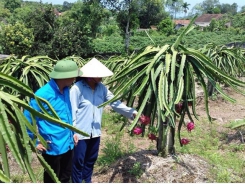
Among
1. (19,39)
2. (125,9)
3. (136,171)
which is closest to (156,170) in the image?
(136,171)

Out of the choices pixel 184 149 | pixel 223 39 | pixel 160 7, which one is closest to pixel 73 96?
pixel 184 149

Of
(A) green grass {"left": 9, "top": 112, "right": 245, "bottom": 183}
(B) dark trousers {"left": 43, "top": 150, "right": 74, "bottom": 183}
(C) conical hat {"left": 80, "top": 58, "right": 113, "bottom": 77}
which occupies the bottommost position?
(A) green grass {"left": 9, "top": 112, "right": 245, "bottom": 183}

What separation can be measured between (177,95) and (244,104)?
5.90 metres

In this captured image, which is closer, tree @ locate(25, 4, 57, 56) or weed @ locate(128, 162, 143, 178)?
weed @ locate(128, 162, 143, 178)

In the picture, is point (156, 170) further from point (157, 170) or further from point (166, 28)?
point (166, 28)

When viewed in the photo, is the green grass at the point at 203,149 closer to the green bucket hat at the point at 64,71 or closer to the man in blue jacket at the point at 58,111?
the man in blue jacket at the point at 58,111

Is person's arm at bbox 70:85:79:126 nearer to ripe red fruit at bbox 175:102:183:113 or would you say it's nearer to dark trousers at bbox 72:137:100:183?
dark trousers at bbox 72:137:100:183

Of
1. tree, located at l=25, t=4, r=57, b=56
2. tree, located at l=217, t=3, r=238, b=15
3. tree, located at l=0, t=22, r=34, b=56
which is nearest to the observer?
tree, located at l=0, t=22, r=34, b=56

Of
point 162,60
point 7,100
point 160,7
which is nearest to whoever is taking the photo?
point 7,100

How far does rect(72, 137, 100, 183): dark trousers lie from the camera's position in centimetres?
345

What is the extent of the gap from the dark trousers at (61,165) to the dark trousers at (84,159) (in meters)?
0.17

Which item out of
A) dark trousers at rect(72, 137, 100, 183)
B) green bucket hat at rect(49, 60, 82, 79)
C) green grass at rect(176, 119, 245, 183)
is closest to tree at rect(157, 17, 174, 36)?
green grass at rect(176, 119, 245, 183)

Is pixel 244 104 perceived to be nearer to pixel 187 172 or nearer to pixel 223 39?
pixel 187 172

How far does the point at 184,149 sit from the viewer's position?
4961 mm
